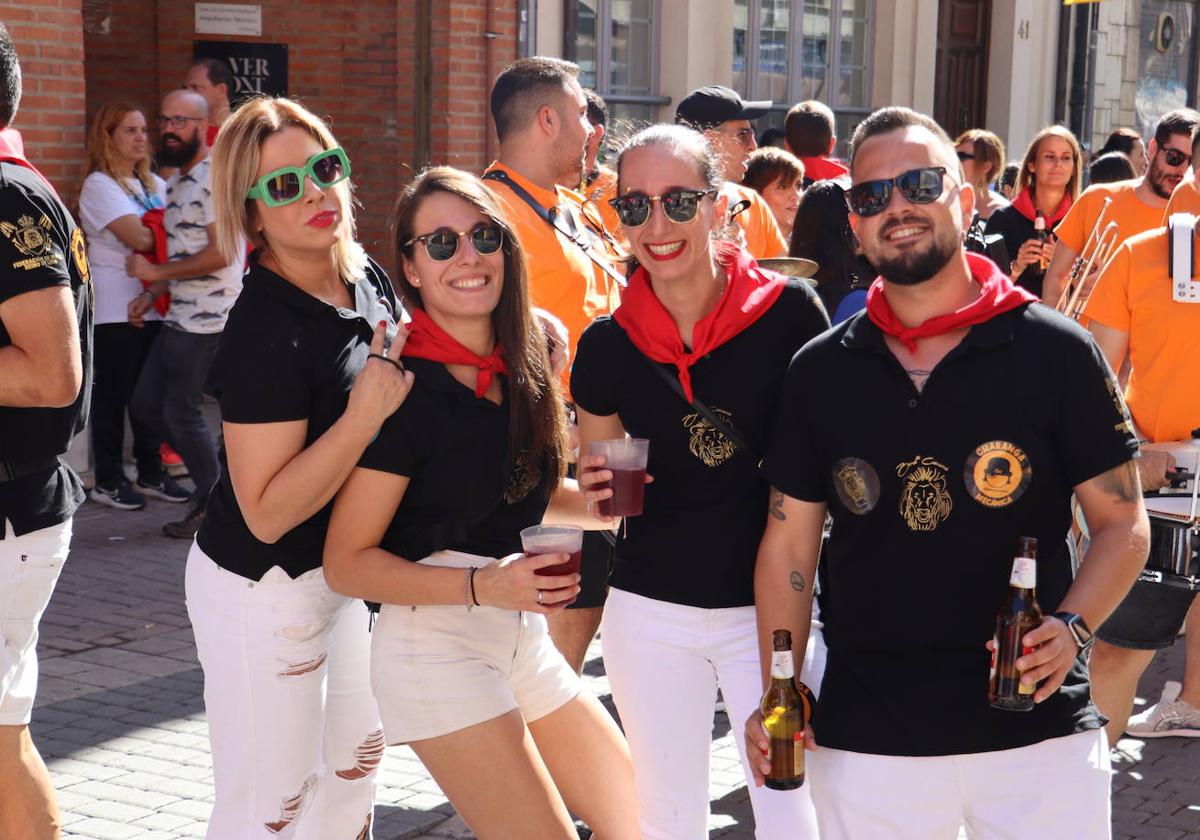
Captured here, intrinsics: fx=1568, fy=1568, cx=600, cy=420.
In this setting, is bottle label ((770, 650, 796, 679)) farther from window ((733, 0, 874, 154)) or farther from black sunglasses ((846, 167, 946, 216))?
window ((733, 0, 874, 154))

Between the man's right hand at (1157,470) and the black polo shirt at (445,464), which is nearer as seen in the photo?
the black polo shirt at (445,464)

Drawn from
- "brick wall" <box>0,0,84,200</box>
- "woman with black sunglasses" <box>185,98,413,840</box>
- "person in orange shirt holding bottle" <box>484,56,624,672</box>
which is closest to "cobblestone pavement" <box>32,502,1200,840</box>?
"person in orange shirt holding bottle" <box>484,56,624,672</box>

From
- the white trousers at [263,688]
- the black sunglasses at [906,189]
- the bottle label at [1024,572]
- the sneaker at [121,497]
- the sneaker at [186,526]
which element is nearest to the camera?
the bottle label at [1024,572]

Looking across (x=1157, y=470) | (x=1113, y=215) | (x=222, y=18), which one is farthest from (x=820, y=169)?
(x=222, y=18)

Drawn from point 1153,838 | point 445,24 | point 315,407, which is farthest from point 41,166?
point 1153,838

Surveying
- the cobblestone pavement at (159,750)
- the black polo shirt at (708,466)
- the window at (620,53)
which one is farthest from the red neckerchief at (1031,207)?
the black polo shirt at (708,466)

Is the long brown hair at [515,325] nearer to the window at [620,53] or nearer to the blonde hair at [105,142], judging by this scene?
the blonde hair at [105,142]

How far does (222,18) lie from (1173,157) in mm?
7789

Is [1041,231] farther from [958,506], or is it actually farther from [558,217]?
[958,506]

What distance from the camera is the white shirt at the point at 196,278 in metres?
8.87

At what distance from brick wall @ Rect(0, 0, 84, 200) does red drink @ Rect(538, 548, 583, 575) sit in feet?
22.3

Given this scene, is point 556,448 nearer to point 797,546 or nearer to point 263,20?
point 797,546

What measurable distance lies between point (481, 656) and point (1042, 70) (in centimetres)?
1672

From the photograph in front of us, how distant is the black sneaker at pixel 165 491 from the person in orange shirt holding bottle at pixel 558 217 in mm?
4747
